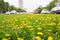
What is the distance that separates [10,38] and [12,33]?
23 cm

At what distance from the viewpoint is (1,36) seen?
2.87 metres

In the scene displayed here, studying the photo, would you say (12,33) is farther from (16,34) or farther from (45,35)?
(45,35)

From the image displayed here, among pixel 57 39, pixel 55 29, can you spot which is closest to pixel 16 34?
pixel 57 39

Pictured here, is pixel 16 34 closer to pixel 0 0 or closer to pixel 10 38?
pixel 10 38

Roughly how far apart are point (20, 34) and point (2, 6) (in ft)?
241

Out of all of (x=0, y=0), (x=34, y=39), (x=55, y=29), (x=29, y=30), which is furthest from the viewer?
(x=0, y=0)

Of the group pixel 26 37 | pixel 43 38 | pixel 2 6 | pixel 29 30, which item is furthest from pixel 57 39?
pixel 2 6

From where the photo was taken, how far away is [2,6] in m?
75.8

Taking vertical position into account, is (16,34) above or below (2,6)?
above

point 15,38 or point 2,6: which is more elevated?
point 15,38

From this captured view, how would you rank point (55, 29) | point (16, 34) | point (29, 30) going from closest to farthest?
point (16, 34) < point (29, 30) < point (55, 29)

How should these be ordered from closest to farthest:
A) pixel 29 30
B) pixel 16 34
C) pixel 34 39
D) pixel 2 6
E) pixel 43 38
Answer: pixel 34 39
pixel 43 38
pixel 16 34
pixel 29 30
pixel 2 6

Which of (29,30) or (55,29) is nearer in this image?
(29,30)

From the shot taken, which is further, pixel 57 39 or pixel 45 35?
pixel 45 35
